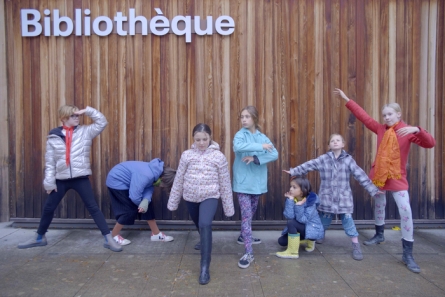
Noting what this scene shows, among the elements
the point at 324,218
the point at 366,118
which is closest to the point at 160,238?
the point at 324,218

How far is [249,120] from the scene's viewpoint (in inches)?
173

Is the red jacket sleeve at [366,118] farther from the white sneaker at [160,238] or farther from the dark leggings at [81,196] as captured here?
the dark leggings at [81,196]

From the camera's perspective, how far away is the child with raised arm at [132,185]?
4.67 m

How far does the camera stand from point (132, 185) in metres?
4.67

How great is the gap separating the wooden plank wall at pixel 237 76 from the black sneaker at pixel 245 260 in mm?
1286

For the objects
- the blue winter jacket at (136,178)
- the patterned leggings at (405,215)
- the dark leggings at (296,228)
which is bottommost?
the dark leggings at (296,228)

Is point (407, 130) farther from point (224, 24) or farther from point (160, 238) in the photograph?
point (160, 238)

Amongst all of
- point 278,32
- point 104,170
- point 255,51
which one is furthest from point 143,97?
point 278,32

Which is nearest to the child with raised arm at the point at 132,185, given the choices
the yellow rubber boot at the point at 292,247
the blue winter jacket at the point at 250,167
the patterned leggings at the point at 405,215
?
the blue winter jacket at the point at 250,167

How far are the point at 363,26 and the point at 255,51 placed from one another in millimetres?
1508

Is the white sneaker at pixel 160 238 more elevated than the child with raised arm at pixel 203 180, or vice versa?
the child with raised arm at pixel 203 180

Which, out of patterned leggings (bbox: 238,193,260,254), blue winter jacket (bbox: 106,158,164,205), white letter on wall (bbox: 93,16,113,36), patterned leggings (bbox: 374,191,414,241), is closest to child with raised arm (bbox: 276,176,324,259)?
patterned leggings (bbox: 238,193,260,254)

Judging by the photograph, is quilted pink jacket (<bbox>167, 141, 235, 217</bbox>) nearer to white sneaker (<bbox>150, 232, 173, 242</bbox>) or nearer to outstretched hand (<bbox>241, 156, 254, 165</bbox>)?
outstretched hand (<bbox>241, 156, 254, 165</bbox>)

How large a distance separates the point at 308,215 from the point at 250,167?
0.85 meters
